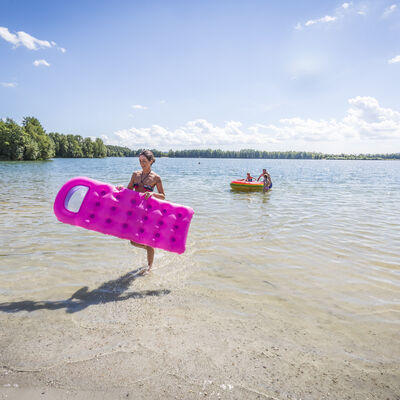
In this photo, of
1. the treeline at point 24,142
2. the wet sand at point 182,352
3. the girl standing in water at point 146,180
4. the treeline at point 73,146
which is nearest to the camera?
the wet sand at point 182,352

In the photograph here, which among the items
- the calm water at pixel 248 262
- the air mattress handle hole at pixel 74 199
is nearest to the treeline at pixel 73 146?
the calm water at pixel 248 262

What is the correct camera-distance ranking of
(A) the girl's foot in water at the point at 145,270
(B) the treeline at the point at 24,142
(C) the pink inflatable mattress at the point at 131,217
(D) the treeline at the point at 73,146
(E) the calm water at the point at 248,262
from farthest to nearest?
(D) the treeline at the point at 73,146 < (B) the treeline at the point at 24,142 < (A) the girl's foot in water at the point at 145,270 < (C) the pink inflatable mattress at the point at 131,217 < (E) the calm water at the point at 248,262

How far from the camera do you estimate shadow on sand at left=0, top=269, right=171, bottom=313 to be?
3.46 m

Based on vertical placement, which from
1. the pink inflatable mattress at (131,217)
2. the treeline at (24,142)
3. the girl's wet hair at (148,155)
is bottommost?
the pink inflatable mattress at (131,217)

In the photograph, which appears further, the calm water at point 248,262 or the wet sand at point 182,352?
the calm water at point 248,262

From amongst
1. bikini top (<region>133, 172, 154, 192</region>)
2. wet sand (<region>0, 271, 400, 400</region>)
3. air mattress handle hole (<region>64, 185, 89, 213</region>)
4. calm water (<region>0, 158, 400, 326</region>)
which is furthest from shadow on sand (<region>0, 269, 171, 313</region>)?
bikini top (<region>133, 172, 154, 192</region>)

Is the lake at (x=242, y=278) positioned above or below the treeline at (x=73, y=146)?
below

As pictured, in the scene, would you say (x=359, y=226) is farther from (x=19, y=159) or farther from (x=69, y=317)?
(x=19, y=159)

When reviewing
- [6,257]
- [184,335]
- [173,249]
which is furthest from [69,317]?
[6,257]

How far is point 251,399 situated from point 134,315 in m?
1.74

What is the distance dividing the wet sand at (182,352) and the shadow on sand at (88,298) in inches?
0.5

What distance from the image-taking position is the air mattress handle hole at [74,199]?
4434mm

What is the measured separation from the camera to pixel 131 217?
446cm

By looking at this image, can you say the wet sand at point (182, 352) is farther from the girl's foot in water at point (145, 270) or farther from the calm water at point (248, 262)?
the girl's foot in water at point (145, 270)
